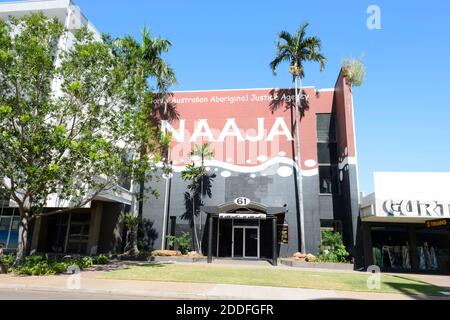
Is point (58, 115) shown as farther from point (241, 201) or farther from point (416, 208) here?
point (416, 208)

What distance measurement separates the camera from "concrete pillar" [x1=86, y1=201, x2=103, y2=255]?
2628cm

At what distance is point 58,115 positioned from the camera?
16.7 m

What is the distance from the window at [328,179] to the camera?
27.0 m

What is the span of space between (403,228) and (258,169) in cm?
1131

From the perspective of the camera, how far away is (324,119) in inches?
1118

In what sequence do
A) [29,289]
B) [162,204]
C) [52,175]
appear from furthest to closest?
1. [162,204]
2. [52,175]
3. [29,289]

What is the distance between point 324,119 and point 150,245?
17814 millimetres

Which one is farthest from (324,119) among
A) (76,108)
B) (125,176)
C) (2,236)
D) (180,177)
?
(2,236)

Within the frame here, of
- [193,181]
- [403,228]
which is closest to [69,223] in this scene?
[193,181]

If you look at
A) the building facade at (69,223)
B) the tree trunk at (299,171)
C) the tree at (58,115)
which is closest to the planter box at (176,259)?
the building facade at (69,223)

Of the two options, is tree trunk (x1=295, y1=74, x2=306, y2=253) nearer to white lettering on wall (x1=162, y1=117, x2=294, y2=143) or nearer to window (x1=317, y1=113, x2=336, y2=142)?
white lettering on wall (x1=162, y1=117, x2=294, y2=143)

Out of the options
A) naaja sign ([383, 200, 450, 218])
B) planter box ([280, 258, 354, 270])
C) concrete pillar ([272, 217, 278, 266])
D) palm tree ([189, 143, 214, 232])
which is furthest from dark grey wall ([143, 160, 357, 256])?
naaja sign ([383, 200, 450, 218])

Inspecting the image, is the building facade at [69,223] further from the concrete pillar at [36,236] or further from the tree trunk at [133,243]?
the tree trunk at [133,243]
